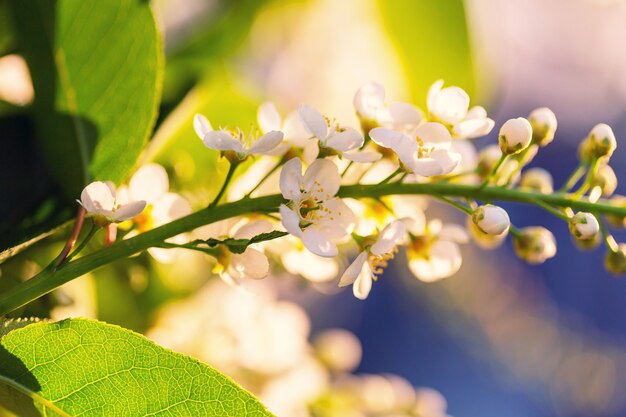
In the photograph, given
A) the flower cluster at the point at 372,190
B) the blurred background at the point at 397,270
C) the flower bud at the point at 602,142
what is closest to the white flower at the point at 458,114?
the flower cluster at the point at 372,190

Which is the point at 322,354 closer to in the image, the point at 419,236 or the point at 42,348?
the point at 419,236

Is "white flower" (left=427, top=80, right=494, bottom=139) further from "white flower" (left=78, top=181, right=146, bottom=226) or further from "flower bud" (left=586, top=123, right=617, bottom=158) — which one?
"white flower" (left=78, top=181, right=146, bottom=226)

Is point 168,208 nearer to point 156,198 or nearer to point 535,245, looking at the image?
point 156,198

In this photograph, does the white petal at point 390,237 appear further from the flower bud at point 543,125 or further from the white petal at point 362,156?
the flower bud at point 543,125

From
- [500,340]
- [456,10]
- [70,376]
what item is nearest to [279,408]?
[70,376]

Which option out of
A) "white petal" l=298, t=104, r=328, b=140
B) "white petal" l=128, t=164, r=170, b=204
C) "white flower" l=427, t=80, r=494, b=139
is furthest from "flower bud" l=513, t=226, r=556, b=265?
"white petal" l=128, t=164, r=170, b=204
